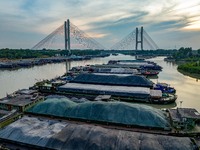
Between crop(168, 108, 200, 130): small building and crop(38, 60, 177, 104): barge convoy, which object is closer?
crop(168, 108, 200, 130): small building

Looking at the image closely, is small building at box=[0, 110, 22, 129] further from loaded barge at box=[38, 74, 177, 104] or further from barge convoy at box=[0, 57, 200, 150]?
loaded barge at box=[38, 74, 177, 104]

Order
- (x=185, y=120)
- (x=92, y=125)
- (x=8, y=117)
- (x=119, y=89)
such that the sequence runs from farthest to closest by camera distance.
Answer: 1. (x=119, y=89)
2. (x=8, y=117)
3. (x=185, y=120)
4. (x=92, y=125)

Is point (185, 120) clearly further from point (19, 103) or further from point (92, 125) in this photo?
point (19, 103)

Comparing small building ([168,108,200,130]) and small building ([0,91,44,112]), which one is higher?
small building ([0,91,44,112])

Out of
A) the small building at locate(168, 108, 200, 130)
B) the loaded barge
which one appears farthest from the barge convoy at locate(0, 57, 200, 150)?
the loaded barge

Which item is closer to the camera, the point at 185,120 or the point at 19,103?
the point at 185,120

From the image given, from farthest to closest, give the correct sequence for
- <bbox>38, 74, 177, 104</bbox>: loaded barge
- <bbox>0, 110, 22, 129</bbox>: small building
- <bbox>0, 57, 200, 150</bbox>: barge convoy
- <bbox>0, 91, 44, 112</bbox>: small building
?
<bbox>38, 74, 177, 104</bbox>: loaded barge < <bbox>0, 91, 44, 112</bbox>: small building < <bbox>0, 110, 22, 129</bbox>: small building < <bbox>0, 57, 200, 150</bbox>: barge convoy

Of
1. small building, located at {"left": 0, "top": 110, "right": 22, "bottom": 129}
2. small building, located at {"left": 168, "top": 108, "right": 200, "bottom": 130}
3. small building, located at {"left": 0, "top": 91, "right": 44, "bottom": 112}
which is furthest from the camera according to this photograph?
small building, located at {"left": 0, "top": 91, "right": 44, "bottom": 112}

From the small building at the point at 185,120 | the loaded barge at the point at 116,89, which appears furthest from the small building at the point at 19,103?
the small building at the point at 185,120

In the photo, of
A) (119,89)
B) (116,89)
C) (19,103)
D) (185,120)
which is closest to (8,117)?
(19,103)

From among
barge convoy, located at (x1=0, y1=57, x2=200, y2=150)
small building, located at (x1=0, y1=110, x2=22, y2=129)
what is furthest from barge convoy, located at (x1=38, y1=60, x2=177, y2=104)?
small building, located at (x1=0, y1=110, x2=22, y2=129)

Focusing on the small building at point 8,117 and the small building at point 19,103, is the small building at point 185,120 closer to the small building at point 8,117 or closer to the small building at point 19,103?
the small building at point 8,117
